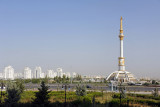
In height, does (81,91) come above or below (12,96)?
below

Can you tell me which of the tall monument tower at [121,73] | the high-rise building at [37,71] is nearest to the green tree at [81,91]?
the tall monument tower at [121,73]

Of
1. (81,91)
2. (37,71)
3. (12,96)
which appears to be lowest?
(37,71)

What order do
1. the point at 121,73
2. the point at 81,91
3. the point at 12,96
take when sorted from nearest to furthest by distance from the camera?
the point at 12,96 → the point at 81,91 → the point at 121,73

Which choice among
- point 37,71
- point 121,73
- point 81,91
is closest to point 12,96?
point 81,91

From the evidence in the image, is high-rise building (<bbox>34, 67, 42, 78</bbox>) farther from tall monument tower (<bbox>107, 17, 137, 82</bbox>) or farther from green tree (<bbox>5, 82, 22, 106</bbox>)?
green tree (<bbox>5, 82, 22, 106</bbox>)

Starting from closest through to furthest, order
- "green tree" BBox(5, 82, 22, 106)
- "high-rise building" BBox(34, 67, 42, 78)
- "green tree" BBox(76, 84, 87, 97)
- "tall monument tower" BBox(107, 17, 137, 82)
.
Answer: "green tree" BBox(5, 82, 22, 106) < "green tree" BBox(76, 84, 87, 97) < "tall monument tower" BBox(107, 17, 137, 82) < "high-rise building" BBox(34, 67, 42, 78)

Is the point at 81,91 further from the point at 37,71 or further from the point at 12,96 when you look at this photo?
the point at 37,71

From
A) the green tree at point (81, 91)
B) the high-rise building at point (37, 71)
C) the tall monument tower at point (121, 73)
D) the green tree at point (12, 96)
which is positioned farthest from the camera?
the high-rise building at point (37, 71)

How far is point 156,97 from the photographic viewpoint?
21.0 m

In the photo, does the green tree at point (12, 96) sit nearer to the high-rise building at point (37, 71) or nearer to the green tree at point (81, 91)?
the green tree at point (81, 91)

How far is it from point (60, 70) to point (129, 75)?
7864 centimetres

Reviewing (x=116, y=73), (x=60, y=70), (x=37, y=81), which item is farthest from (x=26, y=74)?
(x=116, y=73)

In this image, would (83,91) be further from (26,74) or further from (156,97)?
(26,74)

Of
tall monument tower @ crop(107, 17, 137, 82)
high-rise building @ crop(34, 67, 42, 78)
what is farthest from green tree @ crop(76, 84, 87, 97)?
high-rise building @ crop(34, 67, 42, 78)
